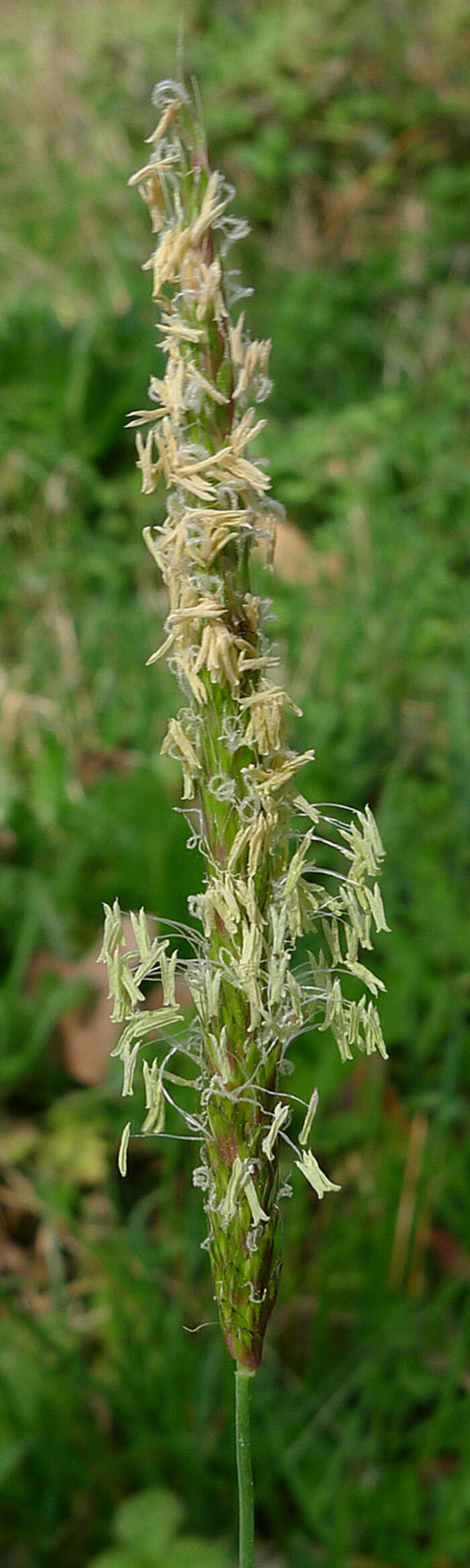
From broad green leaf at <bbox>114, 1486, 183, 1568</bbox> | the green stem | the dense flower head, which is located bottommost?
broad green leaf at <bbox>114, 1486, 183, 1568</bbox>

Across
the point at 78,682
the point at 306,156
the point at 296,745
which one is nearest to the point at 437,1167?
the point at 296,745

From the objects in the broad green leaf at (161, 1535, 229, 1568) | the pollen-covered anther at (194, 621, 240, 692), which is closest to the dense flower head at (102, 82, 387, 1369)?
the pollen-covered anther at (194, 621, 240, 692)

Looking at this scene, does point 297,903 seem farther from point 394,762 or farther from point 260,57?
point 260,57

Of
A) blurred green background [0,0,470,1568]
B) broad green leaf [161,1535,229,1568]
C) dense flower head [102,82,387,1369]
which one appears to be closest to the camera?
dense flower head [102,82,387,1369]

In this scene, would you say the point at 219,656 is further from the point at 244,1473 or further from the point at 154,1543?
the point at 154,1543

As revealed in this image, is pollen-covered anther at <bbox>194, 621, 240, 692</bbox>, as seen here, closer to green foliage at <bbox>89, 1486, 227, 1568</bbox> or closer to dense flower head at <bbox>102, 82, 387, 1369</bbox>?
dense flower head at <bbox>102, 82, 387, 1369</bbox>

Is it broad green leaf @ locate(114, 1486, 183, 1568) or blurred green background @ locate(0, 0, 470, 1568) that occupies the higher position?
blurred green background @ locate(0, 0, 470, 1568)

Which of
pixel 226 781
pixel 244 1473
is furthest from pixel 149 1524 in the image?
pixel 226 781
